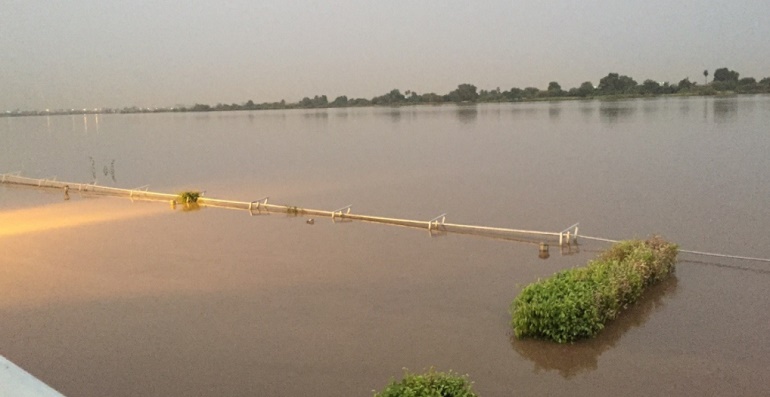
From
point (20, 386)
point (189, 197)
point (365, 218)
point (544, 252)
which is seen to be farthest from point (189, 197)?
point (20, 386)

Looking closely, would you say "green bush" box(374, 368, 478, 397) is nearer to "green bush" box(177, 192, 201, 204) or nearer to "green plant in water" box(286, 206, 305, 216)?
"green plant in water" box(286, 206, 305, 216)

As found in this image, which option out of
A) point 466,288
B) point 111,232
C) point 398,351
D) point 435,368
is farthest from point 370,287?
point 111,232

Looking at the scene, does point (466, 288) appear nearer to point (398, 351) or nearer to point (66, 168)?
point (398, 351)

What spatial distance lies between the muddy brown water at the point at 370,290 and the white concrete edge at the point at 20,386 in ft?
12.7

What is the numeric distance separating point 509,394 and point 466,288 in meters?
2.67

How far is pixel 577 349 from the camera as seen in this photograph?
18.8ft

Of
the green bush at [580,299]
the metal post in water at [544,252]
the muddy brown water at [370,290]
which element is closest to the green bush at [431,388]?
the muddy brown water at [370,290]

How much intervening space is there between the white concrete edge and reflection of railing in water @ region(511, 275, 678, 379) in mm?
4576

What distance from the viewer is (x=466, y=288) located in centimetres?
770

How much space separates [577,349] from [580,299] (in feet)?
1.45

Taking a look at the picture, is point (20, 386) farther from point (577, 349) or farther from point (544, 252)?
point (544, 252)

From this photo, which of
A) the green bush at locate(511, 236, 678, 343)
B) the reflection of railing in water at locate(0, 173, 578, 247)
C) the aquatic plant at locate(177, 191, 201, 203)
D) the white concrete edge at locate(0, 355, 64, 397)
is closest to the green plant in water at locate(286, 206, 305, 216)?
the reflection of railing in water at locate(0, 173, 578, 247)

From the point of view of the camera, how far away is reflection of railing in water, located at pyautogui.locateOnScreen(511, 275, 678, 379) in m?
5.46

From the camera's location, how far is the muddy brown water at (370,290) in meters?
5.49
